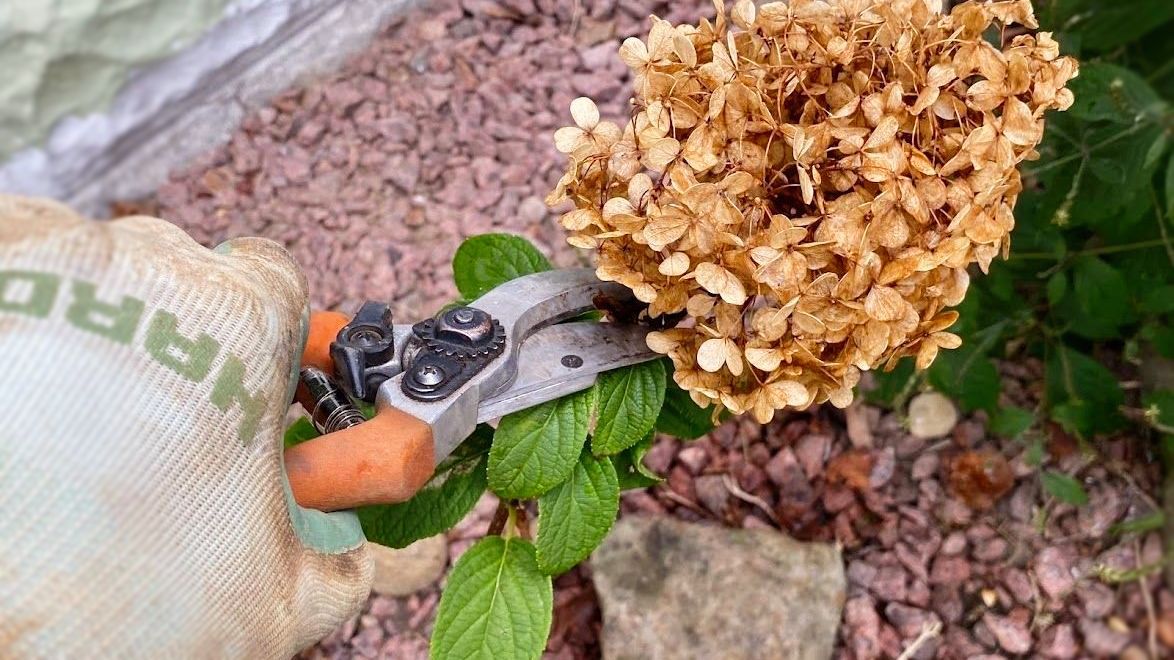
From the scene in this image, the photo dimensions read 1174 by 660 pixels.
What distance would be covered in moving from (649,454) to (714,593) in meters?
0.33

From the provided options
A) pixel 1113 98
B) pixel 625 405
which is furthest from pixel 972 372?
pixel 625 405

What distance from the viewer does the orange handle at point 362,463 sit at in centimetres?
79

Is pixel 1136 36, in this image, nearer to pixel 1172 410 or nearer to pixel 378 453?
pixel 1172 410

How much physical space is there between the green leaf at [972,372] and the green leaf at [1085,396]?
129mm

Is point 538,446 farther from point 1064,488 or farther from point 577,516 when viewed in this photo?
point 1064,488

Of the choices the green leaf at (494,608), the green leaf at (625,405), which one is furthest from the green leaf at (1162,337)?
the green leaf at (494,608)

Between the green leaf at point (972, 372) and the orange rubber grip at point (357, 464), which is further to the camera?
the green leaf at point (972, 372)

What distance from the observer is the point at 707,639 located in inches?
60.2

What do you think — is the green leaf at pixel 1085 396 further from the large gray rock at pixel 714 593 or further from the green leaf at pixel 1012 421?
the large gray rock at pixel 714 593

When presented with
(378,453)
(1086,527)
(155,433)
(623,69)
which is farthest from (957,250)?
(623,69)

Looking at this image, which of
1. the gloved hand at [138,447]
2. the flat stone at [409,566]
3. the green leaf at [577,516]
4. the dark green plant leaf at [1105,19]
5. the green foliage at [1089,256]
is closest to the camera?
the gloved hand at [138,447]

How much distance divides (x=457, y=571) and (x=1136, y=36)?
50.8 inches

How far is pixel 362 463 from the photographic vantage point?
0.79 meters

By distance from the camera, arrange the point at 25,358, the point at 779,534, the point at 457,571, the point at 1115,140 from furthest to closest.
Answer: the point at 779,534 → the point at 1115,140 → the point at 457,571 → the point at 25,358
